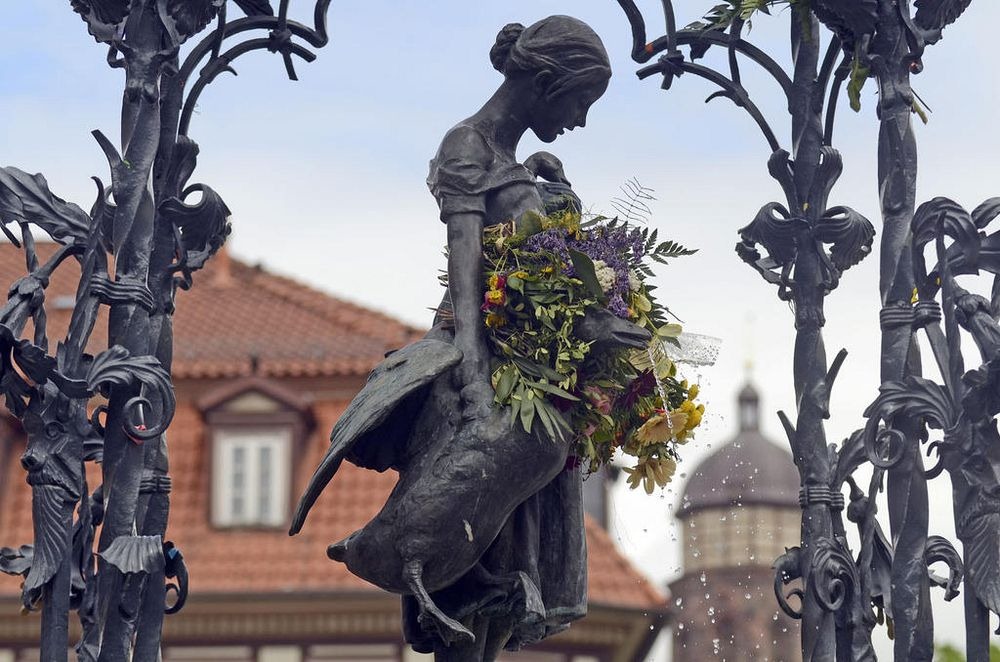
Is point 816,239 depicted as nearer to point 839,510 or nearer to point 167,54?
point 839,510

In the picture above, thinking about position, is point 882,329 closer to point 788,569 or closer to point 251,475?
point 788,569

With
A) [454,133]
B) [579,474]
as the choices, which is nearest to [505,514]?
[579,474]

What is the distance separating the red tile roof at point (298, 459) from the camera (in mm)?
27438

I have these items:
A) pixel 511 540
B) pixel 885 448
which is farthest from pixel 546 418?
pixel 885 448

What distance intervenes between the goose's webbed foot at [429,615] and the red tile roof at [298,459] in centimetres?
1659

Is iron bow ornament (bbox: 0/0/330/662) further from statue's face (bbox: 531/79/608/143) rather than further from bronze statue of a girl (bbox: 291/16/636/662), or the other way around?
statue's face (bbox: 531/79/608/143)

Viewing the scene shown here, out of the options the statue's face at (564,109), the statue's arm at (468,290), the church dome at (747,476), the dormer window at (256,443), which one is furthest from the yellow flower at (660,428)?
the church dome at (747,476)

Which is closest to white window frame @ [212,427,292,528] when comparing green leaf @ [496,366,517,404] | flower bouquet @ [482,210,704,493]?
flower bouquet @ [482,210,704,493]

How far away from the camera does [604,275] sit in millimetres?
8812

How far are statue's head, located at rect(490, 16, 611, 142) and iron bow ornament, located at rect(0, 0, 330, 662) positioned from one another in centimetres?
137

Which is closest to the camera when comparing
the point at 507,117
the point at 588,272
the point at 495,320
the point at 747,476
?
the point at 588,272

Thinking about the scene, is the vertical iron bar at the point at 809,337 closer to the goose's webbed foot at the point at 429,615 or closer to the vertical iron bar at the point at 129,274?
the goose's webbed foot at the point at 429,615

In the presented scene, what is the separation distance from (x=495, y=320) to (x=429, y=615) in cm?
124

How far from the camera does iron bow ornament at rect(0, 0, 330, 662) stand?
27.8 ft
